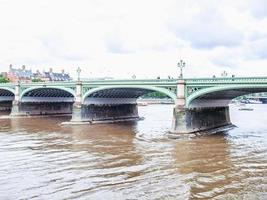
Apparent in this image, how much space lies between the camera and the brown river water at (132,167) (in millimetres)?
18500

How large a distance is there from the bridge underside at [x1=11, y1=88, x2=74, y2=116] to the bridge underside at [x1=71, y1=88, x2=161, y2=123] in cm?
1189

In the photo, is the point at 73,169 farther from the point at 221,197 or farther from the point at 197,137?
→ the point at 197,137

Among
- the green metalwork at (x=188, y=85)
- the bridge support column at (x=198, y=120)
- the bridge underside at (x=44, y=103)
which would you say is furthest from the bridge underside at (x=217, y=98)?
the bridge underside at (x=44, y=103)

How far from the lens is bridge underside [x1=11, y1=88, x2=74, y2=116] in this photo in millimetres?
66625

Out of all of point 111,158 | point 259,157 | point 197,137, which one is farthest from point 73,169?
point 197,137

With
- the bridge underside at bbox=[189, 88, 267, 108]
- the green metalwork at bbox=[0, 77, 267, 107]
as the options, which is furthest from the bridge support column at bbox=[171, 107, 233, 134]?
the green metalwork at bbox=[0, 77, 267, 107]

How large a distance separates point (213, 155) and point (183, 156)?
7.47 feet

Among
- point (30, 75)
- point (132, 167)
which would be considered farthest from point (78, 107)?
point (30, 75)

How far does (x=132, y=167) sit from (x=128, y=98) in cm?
3740

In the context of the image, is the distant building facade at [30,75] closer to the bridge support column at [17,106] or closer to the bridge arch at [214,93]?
the bridge support column at [17,106]

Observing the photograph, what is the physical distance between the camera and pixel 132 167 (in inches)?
950

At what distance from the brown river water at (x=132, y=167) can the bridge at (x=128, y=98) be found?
4.19 m

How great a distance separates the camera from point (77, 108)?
53.5m

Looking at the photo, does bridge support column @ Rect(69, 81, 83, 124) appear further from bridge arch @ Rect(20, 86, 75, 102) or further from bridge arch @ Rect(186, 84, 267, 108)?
bridge arch @ Rect(186, 84, 267, 108)
